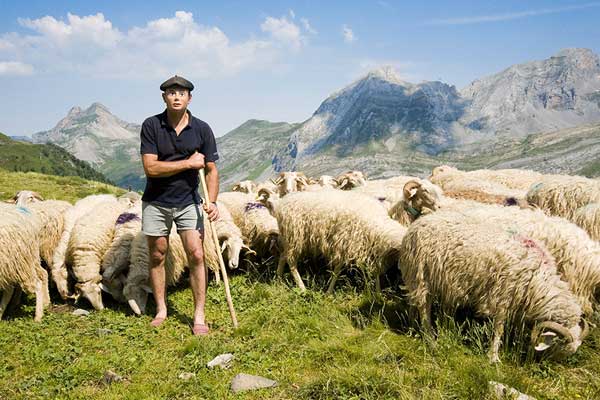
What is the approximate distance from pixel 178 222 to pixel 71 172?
214 m

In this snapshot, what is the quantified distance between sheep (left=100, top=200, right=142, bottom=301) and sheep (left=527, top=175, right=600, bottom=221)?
8441 mm

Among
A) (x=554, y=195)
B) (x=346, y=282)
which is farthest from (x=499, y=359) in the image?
(x=554, y=195)

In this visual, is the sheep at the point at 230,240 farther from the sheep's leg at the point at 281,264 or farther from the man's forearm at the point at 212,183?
the man's forearm at the point at 212,183

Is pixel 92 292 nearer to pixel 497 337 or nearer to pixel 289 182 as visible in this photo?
pixel 289 182

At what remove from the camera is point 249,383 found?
516cm

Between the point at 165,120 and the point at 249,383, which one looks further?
the point at 165,120

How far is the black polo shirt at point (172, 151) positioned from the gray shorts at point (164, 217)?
9cm

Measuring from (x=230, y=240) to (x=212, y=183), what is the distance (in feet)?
8.96

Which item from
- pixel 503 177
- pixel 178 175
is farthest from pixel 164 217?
pixel 503 177

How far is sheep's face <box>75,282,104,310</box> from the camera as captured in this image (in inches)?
316

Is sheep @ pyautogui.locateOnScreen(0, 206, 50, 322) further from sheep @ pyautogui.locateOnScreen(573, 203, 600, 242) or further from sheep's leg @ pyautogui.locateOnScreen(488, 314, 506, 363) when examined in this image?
sheep @ pyautogui.locateOnScreen(573, 203, 600, 242)

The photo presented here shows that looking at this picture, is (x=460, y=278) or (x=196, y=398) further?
(x=460, y=278)

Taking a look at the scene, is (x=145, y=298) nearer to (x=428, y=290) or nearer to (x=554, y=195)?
Answer: (x=428, y=290)

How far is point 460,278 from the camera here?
5.86 meters
